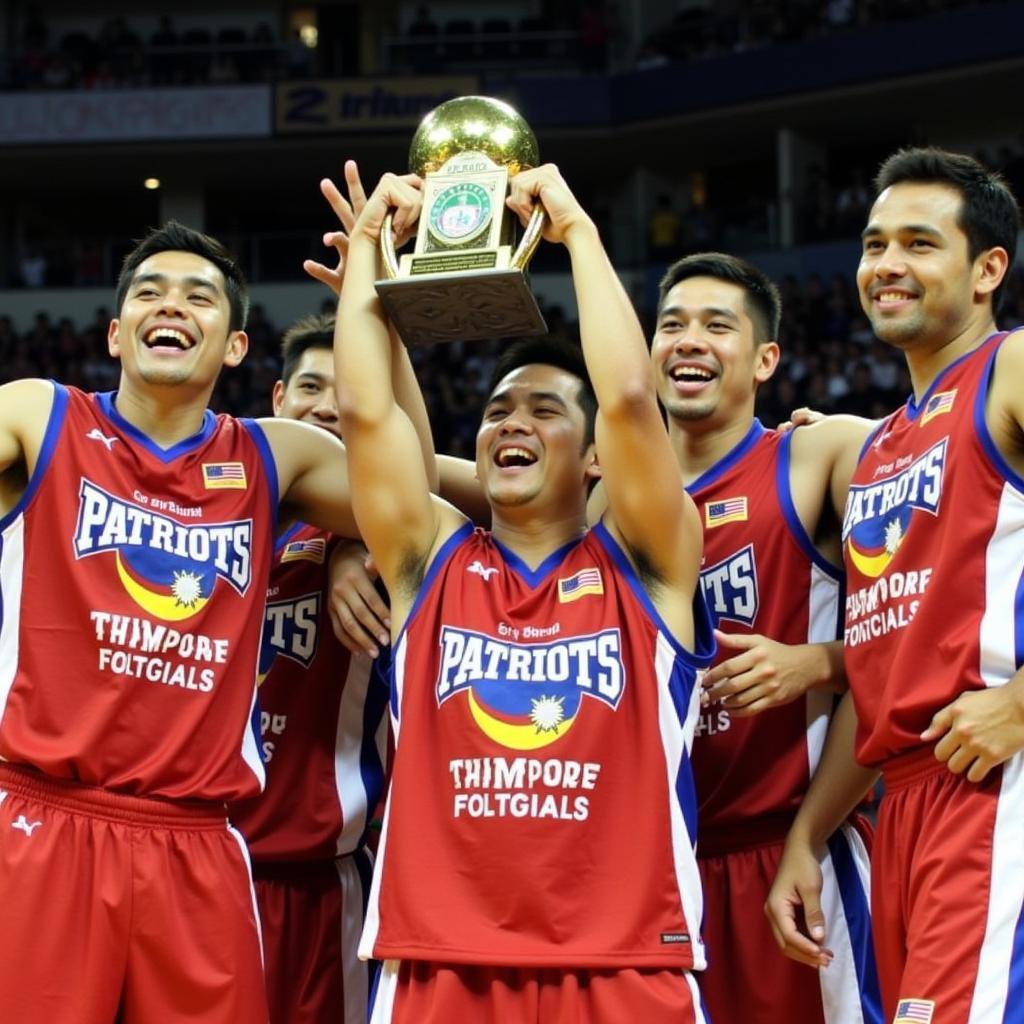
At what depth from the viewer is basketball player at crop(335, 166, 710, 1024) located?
3.33 metres

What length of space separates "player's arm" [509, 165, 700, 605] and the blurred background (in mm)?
14205

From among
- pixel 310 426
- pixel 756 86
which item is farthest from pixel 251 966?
pixel 756 86

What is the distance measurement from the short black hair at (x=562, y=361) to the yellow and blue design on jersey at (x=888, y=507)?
2.21ft

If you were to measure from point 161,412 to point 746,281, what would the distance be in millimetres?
1615

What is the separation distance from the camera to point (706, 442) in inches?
171

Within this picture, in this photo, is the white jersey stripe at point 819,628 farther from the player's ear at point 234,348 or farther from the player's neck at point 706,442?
the player's ear at point 234,348

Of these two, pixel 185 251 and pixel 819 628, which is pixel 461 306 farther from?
pixel 819 628

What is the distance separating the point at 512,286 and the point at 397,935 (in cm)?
144

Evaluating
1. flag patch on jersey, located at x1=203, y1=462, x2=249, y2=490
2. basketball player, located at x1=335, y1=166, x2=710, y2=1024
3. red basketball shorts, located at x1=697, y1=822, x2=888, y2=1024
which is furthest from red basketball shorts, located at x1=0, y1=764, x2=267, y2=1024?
red basketball shorts, located at x1=697, y1=822, x2=888, y2=1024

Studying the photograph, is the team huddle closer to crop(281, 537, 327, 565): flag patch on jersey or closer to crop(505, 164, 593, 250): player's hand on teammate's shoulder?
crop(505, 164, 593, 250): player's hand on teammate's shoulder

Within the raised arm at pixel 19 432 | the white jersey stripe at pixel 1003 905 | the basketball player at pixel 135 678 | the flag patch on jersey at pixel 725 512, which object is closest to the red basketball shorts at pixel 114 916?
the basketball player at pixel 135 678

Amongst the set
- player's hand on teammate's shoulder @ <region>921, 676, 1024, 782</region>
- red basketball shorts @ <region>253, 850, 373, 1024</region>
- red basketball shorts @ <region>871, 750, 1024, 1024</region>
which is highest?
player's hand on teammate's shoulder @ <region>921, 676, 1024, 782</region>

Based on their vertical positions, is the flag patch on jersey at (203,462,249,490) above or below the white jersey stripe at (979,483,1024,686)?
above

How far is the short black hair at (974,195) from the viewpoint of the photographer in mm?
3744
